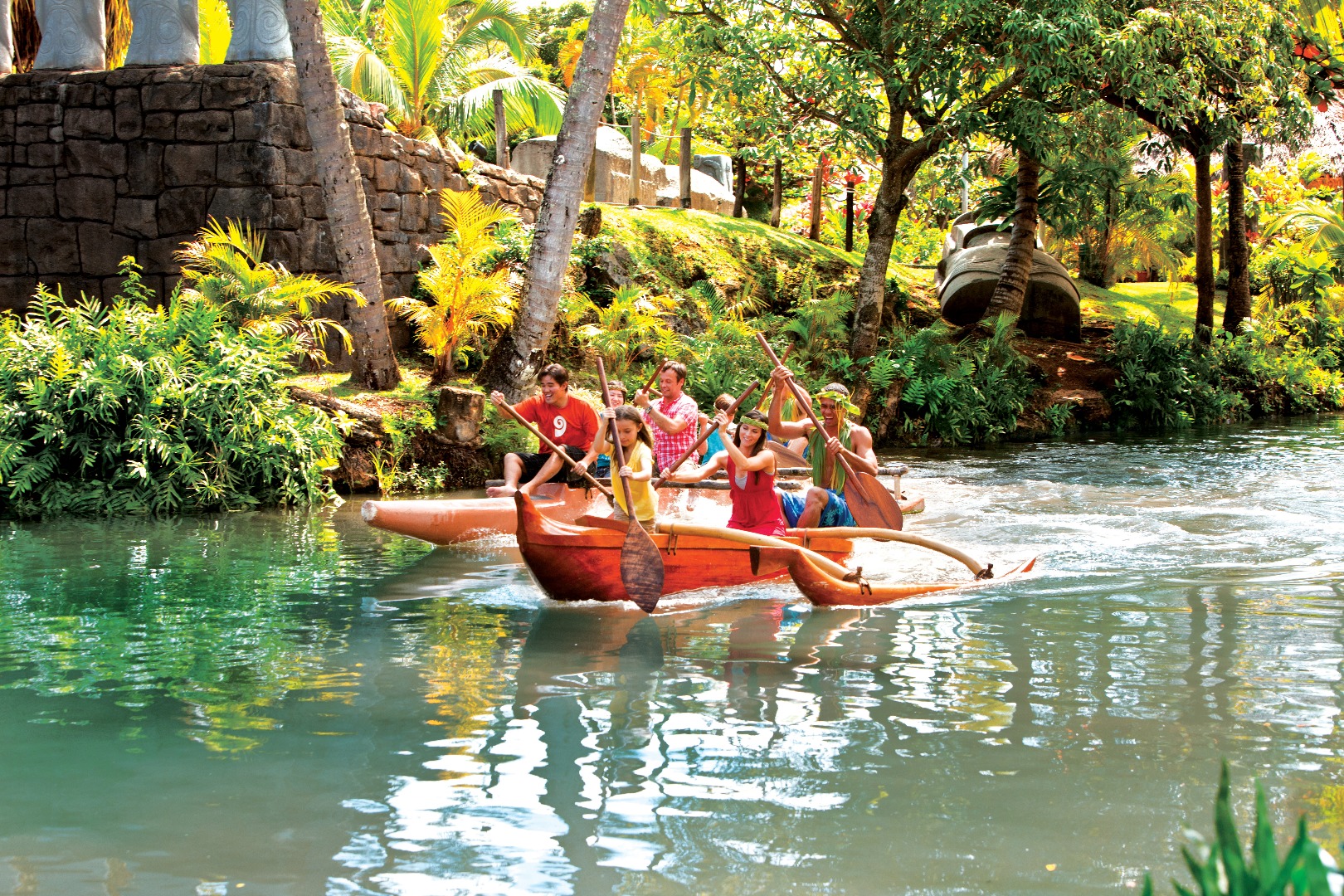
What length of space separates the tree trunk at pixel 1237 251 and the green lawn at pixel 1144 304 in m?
1.38

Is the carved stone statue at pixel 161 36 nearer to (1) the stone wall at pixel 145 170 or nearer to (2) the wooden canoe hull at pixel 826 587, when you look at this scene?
(1) the stone wall at pixel 145 170

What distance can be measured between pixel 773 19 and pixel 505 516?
35.2 ft

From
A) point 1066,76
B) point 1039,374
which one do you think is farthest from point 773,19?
point 1039,374

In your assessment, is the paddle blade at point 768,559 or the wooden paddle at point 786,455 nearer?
the paddle blade at point 768,559

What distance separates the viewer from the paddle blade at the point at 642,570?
7.18 meters

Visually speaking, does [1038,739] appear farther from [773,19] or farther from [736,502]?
[773,19]

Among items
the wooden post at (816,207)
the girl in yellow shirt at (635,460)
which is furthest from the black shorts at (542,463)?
the wooden post at (816,207)

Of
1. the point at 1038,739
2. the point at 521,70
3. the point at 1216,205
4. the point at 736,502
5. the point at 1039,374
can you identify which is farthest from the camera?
the point at 1216,205

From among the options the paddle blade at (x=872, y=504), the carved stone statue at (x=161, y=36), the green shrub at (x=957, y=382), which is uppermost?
the carved stone statue at (x=161, y=36)

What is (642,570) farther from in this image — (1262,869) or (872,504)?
(1262,869)

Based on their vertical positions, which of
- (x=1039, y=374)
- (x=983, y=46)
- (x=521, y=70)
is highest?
(x=521, y=70)

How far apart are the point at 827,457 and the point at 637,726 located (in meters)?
4.42

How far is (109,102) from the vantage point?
47.6 feet

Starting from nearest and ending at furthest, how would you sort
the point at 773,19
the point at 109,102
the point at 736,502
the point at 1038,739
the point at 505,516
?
the point at 1038,739, the point at 736,502, the point at 505,516, the point at 109,102, the point at 773,19
